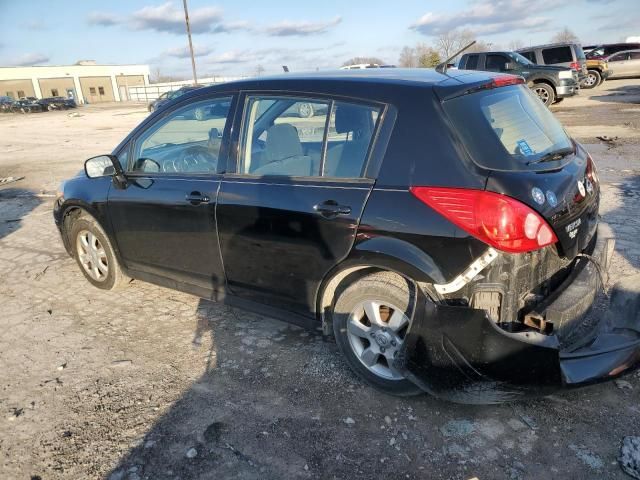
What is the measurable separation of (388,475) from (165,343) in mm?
1998

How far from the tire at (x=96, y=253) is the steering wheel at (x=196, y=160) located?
108 centimetres

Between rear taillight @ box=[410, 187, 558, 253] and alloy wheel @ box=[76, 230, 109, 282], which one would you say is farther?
alloy wheel @ box=[76, 230, 109, 282]

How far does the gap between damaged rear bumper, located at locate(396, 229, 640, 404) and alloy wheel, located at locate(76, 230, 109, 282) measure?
3016 millimetres

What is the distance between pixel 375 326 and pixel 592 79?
26385 mm

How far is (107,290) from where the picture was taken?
452cm

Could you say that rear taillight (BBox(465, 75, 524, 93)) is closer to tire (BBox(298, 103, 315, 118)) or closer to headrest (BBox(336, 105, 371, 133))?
headrest (BBox(336, 105, 371, 133))

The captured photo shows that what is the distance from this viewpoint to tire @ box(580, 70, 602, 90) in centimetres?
2398

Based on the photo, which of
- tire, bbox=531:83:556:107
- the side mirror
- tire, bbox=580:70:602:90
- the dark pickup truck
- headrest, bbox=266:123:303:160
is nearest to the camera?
headrest, bbox=266:123:303:160

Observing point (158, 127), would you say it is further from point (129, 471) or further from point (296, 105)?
point (129, 471)

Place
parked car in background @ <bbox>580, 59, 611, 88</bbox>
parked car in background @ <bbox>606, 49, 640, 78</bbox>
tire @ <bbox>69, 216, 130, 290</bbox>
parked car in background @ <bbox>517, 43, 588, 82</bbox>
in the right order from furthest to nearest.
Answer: parked car in background @ <bbox>606, 49, 640, 78</bbox>, parked car in background @ <bbox>580, 59, 611, 88</bbox>, parked car in background @ <bbox>517, 43, 588, 82</bbox>, tire @ <bbox>69, 216, 130, 290</bbox>

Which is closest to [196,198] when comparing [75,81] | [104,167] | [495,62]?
[104,167]

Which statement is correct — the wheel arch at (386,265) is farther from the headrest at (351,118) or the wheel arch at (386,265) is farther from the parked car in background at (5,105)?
the parked car in background at (5,105)

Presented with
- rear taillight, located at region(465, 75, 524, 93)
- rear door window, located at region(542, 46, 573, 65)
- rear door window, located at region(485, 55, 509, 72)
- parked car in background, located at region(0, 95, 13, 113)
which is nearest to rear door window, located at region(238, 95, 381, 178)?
rear taillight, located at region(465, 75, 524, 93)

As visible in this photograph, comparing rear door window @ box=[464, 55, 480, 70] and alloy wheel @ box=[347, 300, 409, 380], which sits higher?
rear door window @ box=[464, 55, 480, 70]
